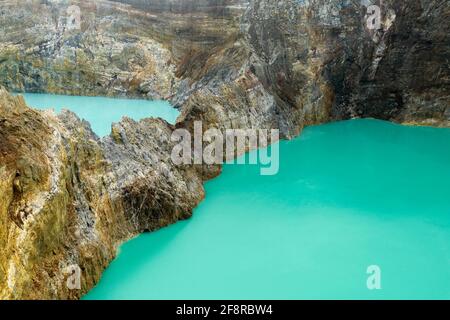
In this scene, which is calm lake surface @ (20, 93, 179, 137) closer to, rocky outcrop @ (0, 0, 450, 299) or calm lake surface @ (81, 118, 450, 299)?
rocky outcrop @ (0, 0, 450, 299)

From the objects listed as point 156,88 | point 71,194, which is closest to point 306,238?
point 71,194

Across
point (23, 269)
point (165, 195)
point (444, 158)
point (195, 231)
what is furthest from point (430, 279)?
point (444, 158)

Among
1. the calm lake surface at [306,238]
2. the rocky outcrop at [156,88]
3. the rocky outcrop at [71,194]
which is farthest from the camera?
the calm lake surface at [306,238]

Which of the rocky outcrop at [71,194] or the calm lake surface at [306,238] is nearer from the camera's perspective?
the rocky outcrop at [71,194]

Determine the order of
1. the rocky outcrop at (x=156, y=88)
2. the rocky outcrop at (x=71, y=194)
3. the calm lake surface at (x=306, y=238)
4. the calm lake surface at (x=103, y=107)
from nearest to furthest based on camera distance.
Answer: the rocky outcrop at (x=71, y=194), the rocky outcrop at (x=156, y=88), the calm lake surface at (x=306, y=238), the calm lake surface at (x=103, y=107)

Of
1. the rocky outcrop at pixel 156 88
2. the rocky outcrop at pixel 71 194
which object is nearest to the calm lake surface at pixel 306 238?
the rocky outcrop at pixel 71 194

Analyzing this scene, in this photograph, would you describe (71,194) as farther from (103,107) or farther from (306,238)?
(103,107)

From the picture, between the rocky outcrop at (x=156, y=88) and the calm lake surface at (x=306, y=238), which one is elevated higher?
the rocky outcrop at (x=156, y=88)

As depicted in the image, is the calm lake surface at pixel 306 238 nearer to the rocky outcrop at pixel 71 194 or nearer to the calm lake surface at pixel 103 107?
the rocky outcrop at pixel 71 194
